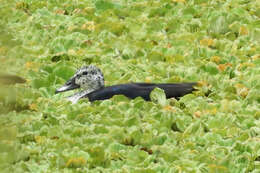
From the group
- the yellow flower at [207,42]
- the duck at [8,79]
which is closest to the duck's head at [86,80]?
the yellow flower at [207,42]

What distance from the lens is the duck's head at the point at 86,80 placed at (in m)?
8.71

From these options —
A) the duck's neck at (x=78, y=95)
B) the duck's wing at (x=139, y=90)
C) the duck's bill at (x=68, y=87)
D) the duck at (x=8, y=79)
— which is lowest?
the duck's neck at (x=78, y=95)

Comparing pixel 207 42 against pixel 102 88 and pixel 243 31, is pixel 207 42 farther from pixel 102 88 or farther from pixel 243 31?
pixel 102 88

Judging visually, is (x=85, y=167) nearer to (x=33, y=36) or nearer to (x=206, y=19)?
(x=33, y=36)

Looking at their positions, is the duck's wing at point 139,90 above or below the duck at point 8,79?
below

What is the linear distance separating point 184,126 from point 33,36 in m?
3.51

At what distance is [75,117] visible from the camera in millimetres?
7676

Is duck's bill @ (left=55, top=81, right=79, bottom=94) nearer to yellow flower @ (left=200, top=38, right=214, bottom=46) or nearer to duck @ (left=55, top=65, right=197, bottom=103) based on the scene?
duck @ (left=55, top=65, right=197, bottom=103)

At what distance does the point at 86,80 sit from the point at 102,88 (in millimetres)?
204

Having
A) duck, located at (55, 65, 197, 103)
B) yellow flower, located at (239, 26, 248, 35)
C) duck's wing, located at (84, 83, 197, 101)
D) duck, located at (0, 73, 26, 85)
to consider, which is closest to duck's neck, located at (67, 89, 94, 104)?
duck, located at (55, 65, 197, 103)

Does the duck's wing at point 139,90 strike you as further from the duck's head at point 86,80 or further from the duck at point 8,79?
the duck at point 8,79

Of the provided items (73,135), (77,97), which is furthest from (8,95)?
(77,97)

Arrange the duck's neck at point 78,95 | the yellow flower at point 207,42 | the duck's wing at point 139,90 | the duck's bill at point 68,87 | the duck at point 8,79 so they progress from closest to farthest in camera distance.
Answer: the duck at point 8,79
the duck's wing at point 139,90
the duck's neck at point 78,95
the duck's bill at point 68,87
the yellow flower at point 207,42

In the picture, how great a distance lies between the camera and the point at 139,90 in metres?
8.32
